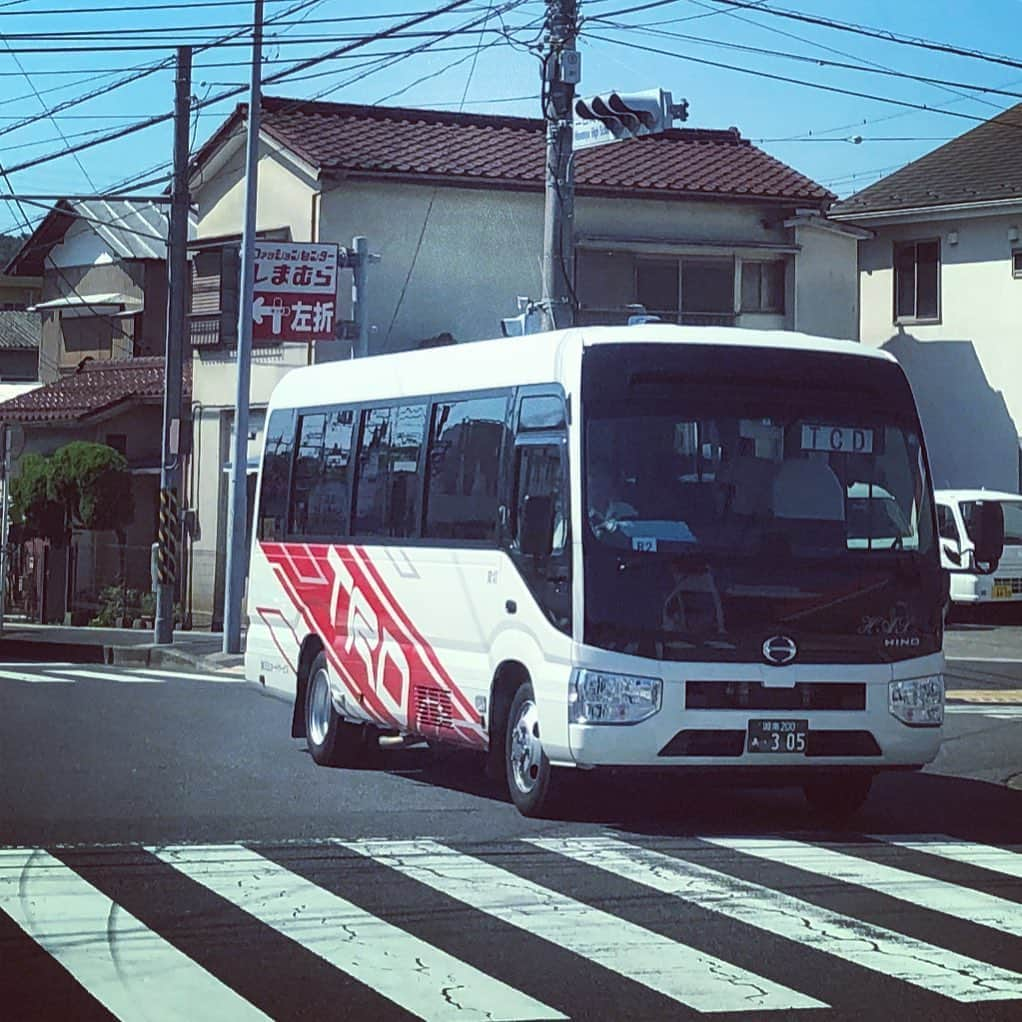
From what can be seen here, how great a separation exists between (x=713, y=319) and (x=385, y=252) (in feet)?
20.1

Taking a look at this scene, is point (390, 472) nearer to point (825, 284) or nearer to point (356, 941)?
point (356, 941)

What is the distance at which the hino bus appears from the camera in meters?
11.2

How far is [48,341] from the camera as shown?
49500mm

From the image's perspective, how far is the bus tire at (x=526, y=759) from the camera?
1162cm

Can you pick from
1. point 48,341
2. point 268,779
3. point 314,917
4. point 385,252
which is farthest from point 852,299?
point 314,917

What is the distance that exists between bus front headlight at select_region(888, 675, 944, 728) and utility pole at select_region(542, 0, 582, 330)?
801 centimetres

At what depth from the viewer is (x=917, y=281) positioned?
129 feet

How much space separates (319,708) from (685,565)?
468 centimetres

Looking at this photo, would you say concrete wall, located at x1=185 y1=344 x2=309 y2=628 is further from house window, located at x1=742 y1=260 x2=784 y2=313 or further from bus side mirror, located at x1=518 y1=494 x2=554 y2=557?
bus side mirror, located at x1=518 y1=494 x2=554 y2=557

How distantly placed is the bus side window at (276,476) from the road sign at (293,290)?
1176 centimetres

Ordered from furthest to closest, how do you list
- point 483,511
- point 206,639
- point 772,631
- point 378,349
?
1. point 378,349
2. point 206,639
3. point 483,511
4. point 772,631

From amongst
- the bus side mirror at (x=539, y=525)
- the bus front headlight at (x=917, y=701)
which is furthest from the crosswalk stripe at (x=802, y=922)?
the bus front headlight at (x=917, y=701)

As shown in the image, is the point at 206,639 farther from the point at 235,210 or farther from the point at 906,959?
the point at 906,959

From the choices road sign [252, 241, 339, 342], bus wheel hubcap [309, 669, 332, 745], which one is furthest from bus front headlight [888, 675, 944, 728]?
road sign [252, 241, 339, 342]
